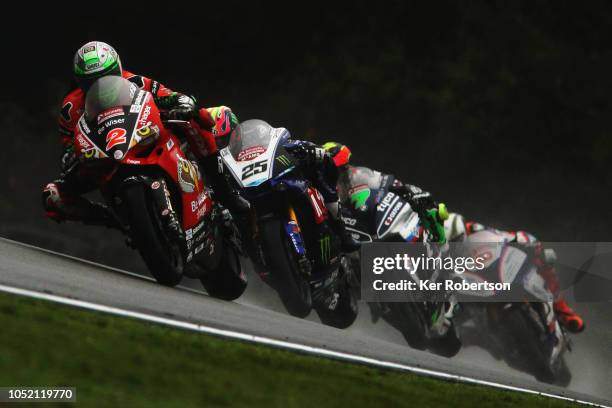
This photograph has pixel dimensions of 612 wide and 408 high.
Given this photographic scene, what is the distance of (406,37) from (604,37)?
101 inches

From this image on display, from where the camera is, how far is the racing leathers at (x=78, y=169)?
902cm

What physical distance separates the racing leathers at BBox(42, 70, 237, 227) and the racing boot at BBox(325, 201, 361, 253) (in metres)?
1.61

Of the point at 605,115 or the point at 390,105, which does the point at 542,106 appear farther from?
the point at 390,105

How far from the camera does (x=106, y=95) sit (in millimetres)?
8688

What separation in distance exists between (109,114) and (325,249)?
268 centimetres

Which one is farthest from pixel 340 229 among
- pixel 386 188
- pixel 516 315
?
pixel 516 315

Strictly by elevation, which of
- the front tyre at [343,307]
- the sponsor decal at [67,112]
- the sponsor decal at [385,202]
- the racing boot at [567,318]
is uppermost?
the sponsor decal at [67,112]

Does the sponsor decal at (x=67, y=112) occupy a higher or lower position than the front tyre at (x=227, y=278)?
higher

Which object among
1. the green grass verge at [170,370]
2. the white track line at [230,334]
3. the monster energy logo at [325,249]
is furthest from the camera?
the monster energy logo at [325,249]

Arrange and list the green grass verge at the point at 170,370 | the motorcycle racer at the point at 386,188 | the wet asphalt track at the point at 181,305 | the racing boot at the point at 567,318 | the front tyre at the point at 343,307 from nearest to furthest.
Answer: the green grass verge at the point at 170,370
the wet asphalt track at the point at 181,305
the front tyre at the point at 343,307
the motorcycle racer at the point at 386,188
the racing boot at the point at 567,318

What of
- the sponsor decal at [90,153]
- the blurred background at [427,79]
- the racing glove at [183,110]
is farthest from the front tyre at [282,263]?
the blurred background at [427,79]

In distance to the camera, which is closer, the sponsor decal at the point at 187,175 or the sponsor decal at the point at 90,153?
the sponsor decal at the point at 90,153

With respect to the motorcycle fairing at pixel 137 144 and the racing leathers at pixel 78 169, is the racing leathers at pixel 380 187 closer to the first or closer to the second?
the racing leathers at pixel 78 169

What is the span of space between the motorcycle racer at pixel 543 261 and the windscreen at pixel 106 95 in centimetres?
488
